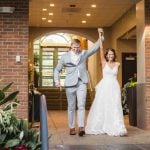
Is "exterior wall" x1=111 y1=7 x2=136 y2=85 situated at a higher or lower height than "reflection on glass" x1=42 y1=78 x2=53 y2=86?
higher

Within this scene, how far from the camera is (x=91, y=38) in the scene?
15.9 metres

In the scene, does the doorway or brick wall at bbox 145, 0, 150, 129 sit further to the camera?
the doorway

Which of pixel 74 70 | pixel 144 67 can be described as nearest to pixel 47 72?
pixel 144 67

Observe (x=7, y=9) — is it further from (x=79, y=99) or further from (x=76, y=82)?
(x=79, y=99)

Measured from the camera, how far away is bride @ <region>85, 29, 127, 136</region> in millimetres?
7215

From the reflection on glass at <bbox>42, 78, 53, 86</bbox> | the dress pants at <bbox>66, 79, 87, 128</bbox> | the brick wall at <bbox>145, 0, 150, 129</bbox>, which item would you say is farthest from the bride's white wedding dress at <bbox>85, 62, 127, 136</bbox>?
the reflection on glass at <bbox>42, 78, 53, 86</bbox>

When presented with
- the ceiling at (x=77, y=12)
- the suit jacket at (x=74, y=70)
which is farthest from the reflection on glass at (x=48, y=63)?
the suit jacket at (x=74, y=70)

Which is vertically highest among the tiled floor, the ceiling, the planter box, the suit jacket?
the ceiling

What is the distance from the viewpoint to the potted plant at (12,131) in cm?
217

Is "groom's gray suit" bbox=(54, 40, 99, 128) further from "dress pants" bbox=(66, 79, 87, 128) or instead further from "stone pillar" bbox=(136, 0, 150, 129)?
"stone pillar" bbox=(136, 0, 150, 129)

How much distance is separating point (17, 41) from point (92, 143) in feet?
10.0

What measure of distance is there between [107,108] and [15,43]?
2.35 meters

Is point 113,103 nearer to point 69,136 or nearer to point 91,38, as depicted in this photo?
point 69,136

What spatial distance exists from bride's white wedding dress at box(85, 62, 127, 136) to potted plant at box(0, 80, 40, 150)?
4.98 m
